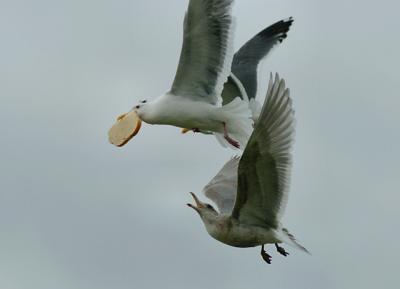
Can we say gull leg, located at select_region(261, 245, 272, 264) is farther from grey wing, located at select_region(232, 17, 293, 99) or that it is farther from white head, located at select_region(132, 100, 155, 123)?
grey wing, located at select_region(232, 17, 293, 99)

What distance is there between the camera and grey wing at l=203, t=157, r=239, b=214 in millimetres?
11328

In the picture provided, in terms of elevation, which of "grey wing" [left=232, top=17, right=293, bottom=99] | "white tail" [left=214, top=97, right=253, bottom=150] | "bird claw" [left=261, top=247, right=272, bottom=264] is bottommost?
"bird claw" [left=261, top=247, right=272, bottom=264]

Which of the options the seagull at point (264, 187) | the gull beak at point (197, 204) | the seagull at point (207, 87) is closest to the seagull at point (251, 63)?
the seagull at point (207, 87)

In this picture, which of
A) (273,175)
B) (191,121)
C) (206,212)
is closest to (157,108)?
(191,121)

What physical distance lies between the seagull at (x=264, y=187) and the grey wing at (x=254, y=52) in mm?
4509

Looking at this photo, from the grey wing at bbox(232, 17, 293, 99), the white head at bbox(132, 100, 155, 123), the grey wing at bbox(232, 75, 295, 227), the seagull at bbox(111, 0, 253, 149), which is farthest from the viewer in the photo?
the grey wing at bbox(232, 17, 293, 99)

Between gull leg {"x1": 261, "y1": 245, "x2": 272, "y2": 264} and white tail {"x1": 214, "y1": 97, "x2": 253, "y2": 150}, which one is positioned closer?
gull leg {"x1": 261, "y1": 245, "x2": 272, "y2": 264}

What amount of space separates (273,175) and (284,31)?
7.30 metres

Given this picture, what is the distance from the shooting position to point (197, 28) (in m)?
12.2

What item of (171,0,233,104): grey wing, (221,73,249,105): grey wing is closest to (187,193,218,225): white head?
(171,0,233,104): grey wing

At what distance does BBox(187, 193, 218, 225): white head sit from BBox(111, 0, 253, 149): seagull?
1.88m

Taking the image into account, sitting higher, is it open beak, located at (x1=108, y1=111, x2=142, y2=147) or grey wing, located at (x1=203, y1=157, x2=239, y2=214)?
open beak, located at (x1=108, y1=111, x2=142, y2=147)

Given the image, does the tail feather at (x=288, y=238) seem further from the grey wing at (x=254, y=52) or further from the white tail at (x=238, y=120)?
the grey wing at (x=254, y=52)

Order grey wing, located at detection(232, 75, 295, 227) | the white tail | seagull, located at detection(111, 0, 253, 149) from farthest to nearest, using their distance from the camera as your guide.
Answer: the white tail, seagull, located at detection(111, 0, 253, 149), grey wing, located at detection(232, 75, 295, 227)
